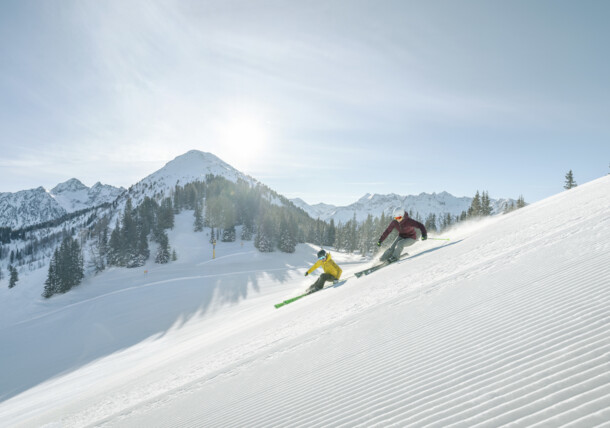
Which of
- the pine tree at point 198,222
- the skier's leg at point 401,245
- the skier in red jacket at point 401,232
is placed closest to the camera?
the skier in red jacket at point 401,232

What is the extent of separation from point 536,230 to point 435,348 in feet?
23.1

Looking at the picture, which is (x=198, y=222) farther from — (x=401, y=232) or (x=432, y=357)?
(x=432, y=357)

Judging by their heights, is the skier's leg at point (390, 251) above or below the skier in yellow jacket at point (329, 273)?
above

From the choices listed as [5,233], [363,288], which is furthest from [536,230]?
[5,233]

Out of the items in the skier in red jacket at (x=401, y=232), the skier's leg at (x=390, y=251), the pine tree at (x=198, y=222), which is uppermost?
the pine tree at (x=198, y=222)

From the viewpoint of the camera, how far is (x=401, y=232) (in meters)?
11.3

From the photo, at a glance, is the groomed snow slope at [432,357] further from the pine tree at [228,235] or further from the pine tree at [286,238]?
the pine tree at [228,235]

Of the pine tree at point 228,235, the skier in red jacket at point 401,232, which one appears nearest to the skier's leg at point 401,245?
the skier in red jacket at point 401,232

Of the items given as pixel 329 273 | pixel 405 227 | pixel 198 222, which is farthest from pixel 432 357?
pixel 198 222

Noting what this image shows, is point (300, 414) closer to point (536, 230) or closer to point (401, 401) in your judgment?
point (401, 401)

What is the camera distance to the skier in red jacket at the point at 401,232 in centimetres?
1066

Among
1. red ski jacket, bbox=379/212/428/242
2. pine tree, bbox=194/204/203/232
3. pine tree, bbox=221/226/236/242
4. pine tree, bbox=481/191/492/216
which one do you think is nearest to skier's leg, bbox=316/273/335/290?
red ski jacket, bbox=379/212/428/242

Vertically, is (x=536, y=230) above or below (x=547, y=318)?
above

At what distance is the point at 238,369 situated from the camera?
5.86 m
